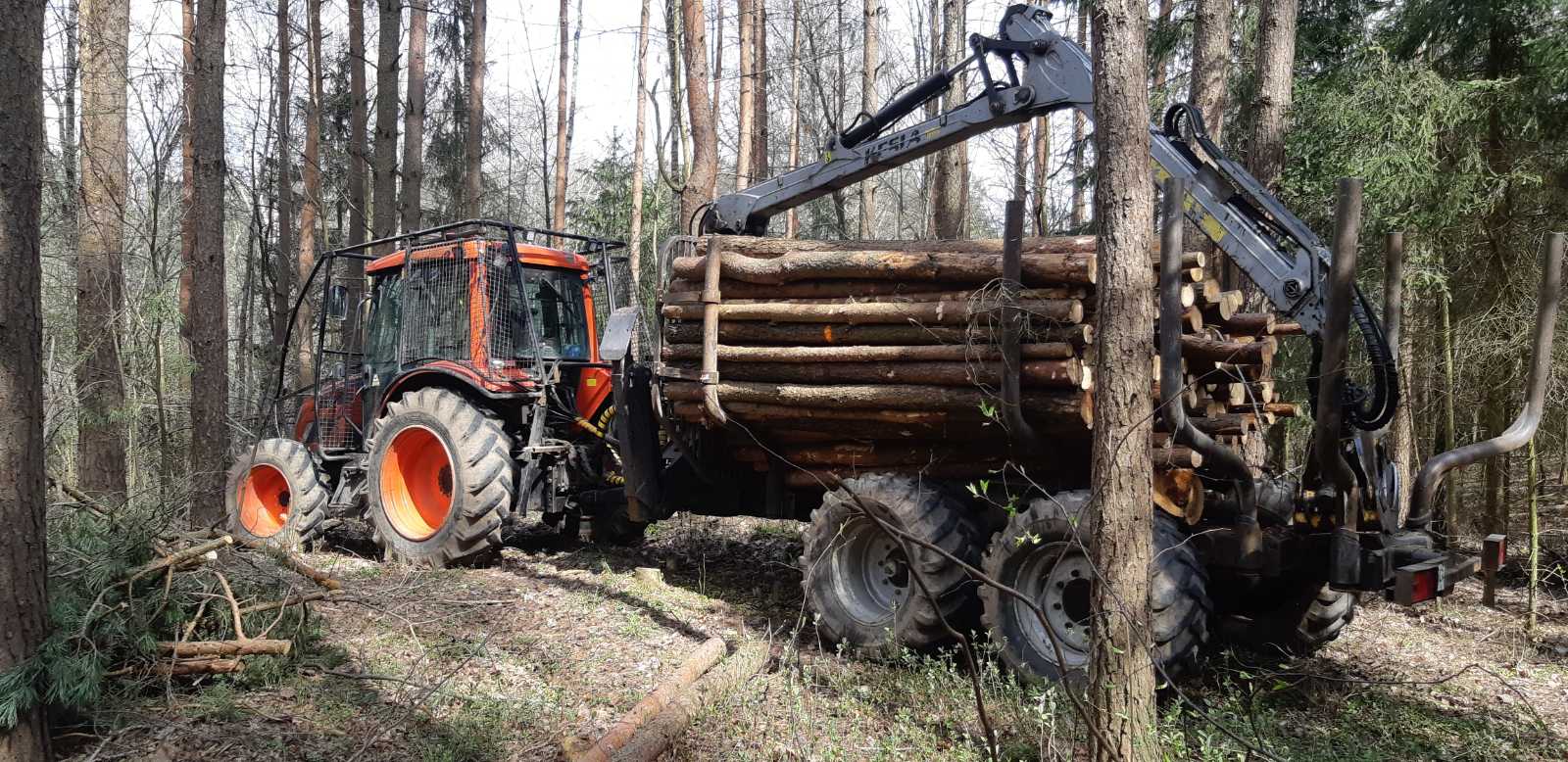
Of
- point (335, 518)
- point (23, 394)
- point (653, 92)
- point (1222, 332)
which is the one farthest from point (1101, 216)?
point (653, 92)

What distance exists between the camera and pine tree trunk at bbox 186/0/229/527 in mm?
8125

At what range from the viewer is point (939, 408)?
5594 millimetres

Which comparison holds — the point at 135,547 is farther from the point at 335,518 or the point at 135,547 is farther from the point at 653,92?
the point at 653,92

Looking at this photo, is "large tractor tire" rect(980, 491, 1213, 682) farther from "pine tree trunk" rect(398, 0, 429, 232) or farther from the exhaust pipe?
"pine tree trunk" rect(398, 0, 429, 232)

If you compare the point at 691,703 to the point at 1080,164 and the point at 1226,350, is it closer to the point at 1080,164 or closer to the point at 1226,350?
the point at 1226,350

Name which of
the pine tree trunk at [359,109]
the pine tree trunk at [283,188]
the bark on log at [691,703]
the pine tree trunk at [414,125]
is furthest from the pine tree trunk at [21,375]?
the pine tree trunk at [283,188]

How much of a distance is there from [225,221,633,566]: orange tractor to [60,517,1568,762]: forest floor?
925mm

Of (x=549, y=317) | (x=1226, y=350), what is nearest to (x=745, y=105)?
(x=549, y=317)

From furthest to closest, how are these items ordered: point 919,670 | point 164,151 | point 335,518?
point 164,151
point 335,518
point 919,670

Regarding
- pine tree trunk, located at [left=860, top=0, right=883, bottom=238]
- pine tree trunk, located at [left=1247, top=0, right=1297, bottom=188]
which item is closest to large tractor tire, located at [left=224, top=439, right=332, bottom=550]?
pine tree trunk, located at [left=1247, top=0, right=1297, bottom=188]

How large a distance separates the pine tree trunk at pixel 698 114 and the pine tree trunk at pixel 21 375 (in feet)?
29.6

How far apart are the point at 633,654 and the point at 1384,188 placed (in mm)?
6909

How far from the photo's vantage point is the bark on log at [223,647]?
4410mm

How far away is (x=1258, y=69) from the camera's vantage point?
8.59 m
